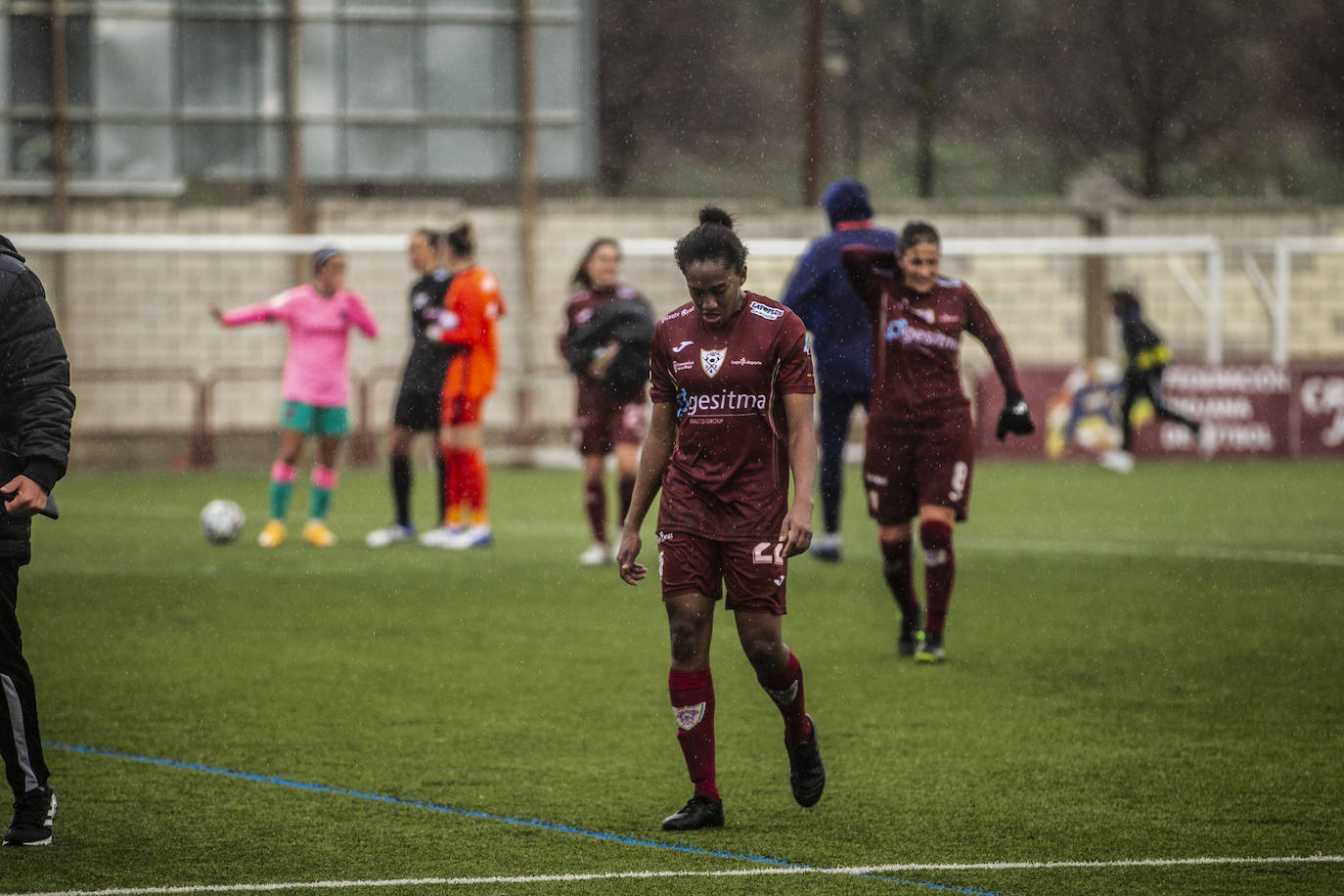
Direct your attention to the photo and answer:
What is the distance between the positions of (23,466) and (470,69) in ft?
79.0

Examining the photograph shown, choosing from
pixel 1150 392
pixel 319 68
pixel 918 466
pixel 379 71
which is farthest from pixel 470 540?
pixel 319 68

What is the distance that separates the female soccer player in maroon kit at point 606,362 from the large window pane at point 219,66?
17.9 meters

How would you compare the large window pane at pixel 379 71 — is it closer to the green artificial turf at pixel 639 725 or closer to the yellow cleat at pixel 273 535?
the yellow cleat at pixel 273 535

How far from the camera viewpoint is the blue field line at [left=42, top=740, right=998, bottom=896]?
560 cm

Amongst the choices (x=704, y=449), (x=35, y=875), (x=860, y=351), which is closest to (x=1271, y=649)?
(x=860, y=351)

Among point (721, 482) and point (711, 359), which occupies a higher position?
point (711, 359)

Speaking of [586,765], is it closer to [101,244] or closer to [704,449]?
[704,449]

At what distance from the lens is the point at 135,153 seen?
1129 inches

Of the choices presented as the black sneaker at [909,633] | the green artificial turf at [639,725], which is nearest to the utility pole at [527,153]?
the green artificial turf at [639,725]

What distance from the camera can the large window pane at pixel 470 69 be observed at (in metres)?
29.1

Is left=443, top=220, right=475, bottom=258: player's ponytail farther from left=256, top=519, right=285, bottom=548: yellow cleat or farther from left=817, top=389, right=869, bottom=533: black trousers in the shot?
left=817, top=389, right=869, bottom=533: black trousers

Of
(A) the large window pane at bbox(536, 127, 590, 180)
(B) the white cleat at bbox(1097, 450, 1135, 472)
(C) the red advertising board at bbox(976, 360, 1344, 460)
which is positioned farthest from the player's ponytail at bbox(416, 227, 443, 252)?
(A) the large window pane at bbox(536, 127, 590, 180)

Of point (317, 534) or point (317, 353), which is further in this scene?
point (317, 534)

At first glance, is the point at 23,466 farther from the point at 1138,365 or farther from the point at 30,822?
the point at 1138,365
